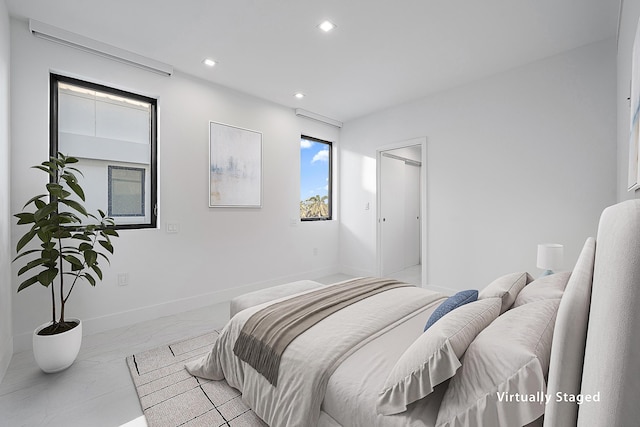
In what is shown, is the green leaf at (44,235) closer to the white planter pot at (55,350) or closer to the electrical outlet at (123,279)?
the white planter pot at (55,350)

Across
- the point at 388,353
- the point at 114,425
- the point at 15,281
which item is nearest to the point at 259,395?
the point at 388,353

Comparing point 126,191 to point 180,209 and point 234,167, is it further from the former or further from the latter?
point 234,167

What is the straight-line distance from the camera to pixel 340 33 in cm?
256

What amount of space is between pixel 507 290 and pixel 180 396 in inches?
79.0

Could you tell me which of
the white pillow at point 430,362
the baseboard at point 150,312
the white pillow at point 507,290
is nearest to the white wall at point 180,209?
the baseboard at point 150,312

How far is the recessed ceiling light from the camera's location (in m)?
2.42

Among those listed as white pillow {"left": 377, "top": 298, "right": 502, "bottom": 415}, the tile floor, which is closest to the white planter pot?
the tile floor

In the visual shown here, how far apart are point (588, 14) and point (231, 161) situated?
380 centimetres

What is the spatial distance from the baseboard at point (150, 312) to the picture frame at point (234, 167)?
1.14 metres

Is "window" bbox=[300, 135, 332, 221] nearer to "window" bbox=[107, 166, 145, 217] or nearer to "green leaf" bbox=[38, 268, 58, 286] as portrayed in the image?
"window" bbox=[107, 166, 145, 217]

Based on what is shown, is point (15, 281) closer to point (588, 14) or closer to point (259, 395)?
point (259, 395)

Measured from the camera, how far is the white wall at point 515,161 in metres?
2.76

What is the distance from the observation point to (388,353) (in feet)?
4.24

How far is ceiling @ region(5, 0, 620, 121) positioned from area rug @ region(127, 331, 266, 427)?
9.23 feet
